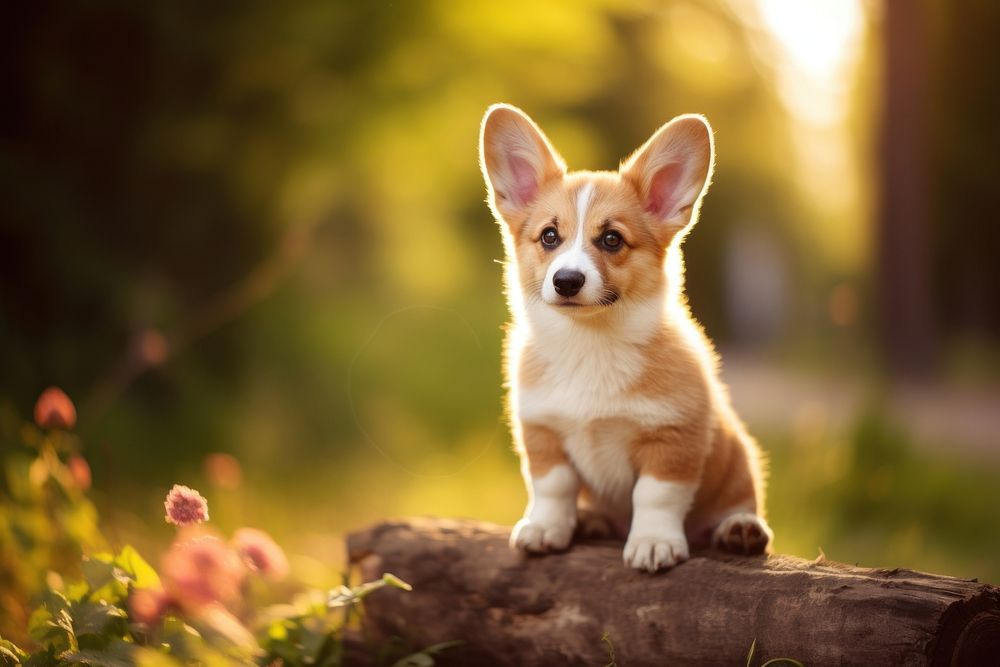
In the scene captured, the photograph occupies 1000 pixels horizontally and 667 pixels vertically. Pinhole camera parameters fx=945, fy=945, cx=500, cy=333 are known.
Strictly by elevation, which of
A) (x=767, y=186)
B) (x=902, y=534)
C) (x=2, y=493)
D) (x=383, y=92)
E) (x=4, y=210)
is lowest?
(x=2, y=493)

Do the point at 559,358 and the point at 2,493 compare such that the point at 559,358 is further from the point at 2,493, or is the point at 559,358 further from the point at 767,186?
the point at 767,186

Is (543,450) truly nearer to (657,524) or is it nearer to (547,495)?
(547,495)

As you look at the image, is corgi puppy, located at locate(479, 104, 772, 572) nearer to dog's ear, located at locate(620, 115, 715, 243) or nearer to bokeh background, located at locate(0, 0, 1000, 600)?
dog's ear, located at locate(620, 115, 715, 243)

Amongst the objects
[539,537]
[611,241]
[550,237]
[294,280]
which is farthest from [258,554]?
[294,280]

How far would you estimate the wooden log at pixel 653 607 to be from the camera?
91.0 inches

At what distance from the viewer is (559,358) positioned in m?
3.08

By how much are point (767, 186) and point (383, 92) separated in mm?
10612

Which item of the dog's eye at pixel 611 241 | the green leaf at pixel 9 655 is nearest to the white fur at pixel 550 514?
the dog's eye at pixel 611 241

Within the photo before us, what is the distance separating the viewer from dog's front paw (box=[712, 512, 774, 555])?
288 cm

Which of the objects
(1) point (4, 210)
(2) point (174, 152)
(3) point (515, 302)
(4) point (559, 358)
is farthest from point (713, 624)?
(1) point (4, 210)

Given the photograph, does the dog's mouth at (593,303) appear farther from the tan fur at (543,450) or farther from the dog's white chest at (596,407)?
the tan fur at (543,450)

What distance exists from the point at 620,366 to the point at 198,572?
4.56ft

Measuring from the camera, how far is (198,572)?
7.75 feet

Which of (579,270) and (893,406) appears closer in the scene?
(579,270)
